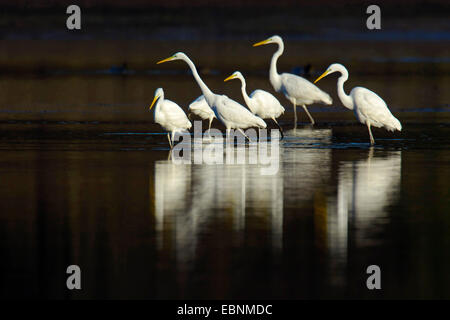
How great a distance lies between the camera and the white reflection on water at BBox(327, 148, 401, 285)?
32.4 ft

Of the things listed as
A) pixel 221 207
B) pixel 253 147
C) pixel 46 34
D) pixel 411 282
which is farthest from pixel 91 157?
pixel 46 34

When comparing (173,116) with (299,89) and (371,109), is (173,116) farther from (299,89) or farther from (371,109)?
(299,89)

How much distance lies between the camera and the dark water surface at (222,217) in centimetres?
865

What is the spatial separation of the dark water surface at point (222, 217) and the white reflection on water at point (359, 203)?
24mm

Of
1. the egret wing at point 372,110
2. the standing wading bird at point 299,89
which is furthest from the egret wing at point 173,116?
the standing wading bird at point 299,89

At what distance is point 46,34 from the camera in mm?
101375

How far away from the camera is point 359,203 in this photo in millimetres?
12156

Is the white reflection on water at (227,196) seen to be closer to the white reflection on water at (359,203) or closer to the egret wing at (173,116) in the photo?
the white reflection on water at (359,203)

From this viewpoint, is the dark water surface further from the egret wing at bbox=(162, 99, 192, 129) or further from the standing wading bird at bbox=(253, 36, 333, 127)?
the standing wading bird at bbox=(253, 36, 333, 127)

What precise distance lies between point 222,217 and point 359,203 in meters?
1.92

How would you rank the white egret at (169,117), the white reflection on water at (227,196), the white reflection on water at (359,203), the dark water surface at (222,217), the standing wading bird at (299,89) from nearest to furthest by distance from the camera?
the dark water surface at (222,217)
the white reflection on water at (359,203)
the white reflection on water at (227,196)
the white egret at (169,117)
the standing wading bird at (299,89)

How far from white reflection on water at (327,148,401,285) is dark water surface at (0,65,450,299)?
0.02 metres

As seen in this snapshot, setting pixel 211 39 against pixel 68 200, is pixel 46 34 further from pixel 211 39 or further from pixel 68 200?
pixel 68 200
